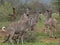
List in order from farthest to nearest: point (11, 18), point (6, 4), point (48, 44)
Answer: point (6, 4)
point (11, 18)
point (48, 44)

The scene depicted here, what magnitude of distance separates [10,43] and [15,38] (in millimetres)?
508

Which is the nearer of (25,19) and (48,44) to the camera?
(48,44)

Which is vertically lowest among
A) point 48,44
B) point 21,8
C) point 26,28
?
point 48,44

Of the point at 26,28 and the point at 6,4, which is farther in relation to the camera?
the point at 6,4

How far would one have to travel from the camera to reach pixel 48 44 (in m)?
11.4

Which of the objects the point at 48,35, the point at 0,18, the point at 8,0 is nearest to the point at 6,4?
the point at 8,0

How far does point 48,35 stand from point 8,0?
1145cm

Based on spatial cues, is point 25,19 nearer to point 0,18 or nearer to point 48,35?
point 48,35

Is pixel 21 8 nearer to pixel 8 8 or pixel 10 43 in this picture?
pixel 8 8

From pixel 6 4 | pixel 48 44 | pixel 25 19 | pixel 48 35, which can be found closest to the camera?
pixel 48 44

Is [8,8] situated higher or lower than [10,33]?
higher

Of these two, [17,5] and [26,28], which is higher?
[17,5]

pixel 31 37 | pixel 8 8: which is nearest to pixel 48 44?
pixel 31 37

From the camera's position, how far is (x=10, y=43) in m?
11.4
